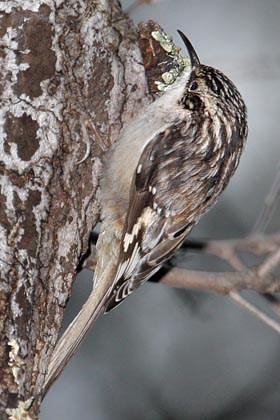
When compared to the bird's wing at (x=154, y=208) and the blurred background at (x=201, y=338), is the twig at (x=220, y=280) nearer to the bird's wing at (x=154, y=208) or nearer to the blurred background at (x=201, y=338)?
the bird's wing at (x=154, y=208)

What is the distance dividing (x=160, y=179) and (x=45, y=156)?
46 centimetres

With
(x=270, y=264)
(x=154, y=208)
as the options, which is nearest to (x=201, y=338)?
(x=154, y=208)

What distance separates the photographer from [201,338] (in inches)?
235

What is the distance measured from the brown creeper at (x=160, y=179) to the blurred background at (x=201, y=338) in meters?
1.97

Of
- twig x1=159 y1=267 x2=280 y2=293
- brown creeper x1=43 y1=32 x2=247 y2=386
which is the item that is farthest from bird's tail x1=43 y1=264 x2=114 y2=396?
twig x1=159 y1=267 x2=280 y2=293

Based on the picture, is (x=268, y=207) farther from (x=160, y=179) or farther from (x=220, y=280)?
(x=160, y=179)

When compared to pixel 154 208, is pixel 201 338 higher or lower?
lower

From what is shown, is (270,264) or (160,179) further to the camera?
(160,179)

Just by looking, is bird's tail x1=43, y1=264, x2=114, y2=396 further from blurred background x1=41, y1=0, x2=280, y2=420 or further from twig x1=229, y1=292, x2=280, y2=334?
blurred background x1=41, y1=0, x2=280, y2=420

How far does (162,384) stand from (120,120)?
2557 millimetres

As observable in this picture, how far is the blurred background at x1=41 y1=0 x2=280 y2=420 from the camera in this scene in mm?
5676

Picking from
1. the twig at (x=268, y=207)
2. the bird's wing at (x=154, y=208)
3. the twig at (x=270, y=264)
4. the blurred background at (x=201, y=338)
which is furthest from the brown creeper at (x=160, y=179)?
the blurred background at (x=201, y=338)

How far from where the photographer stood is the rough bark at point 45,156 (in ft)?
10.2

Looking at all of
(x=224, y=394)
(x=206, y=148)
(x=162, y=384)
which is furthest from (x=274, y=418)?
(x=206, y=148)
